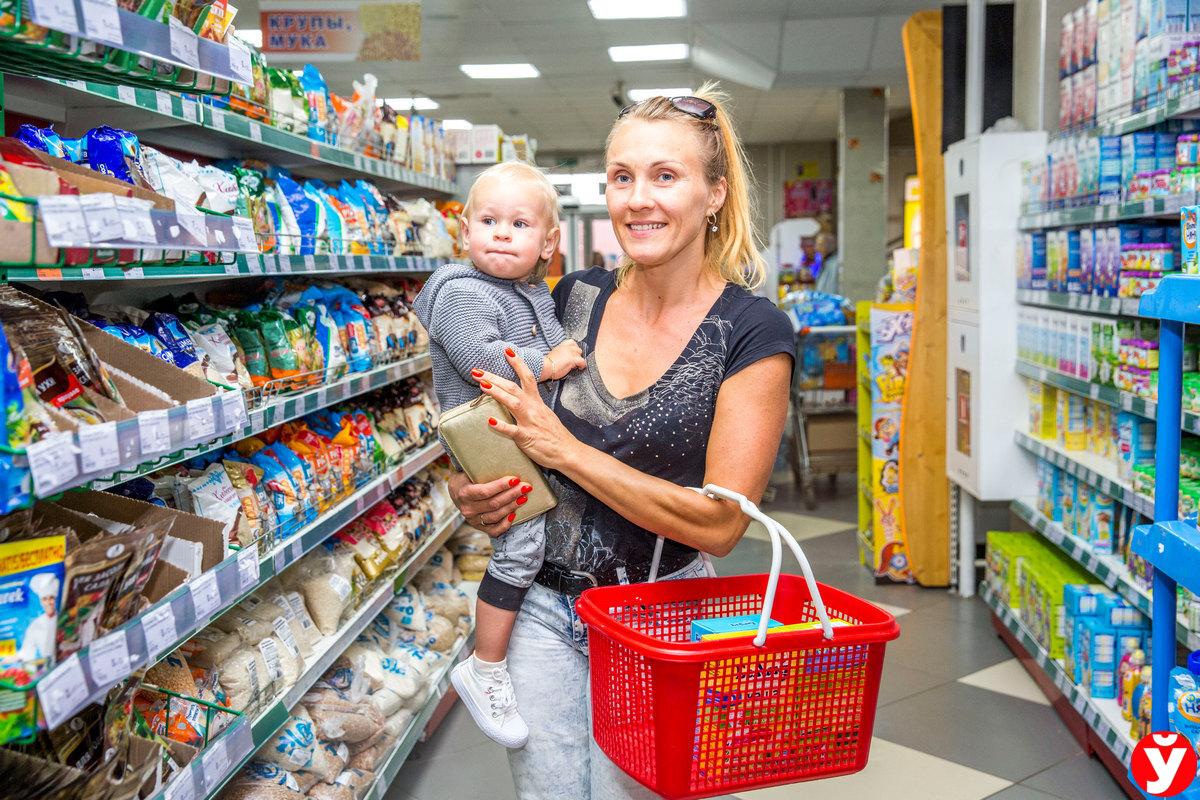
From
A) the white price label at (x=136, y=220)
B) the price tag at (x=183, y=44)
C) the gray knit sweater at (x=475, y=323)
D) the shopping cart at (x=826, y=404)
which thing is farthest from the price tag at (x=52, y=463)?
the shopping cart at (x=826, y=404)

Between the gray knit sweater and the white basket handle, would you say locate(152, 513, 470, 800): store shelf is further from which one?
the white basket handle

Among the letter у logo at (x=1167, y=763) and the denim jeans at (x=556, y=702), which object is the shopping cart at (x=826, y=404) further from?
the denim jeans at (x=556, y=702)

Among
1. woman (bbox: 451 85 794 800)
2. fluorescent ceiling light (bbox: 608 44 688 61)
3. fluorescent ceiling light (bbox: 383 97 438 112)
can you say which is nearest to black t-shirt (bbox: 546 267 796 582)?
woman (bbox: 451 85 794 800)

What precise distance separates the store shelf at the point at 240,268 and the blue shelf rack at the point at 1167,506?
1.80m

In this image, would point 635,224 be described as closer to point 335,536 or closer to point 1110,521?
point 335,536

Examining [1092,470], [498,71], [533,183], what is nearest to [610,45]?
[498,71]

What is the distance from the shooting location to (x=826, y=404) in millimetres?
6883

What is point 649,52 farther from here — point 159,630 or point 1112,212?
point 159,630

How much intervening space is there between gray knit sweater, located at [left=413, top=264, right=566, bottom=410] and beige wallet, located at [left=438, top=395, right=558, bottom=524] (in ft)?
1.00

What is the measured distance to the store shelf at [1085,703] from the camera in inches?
115

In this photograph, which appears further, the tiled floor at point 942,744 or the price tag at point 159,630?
the tiled floor at point 942,744

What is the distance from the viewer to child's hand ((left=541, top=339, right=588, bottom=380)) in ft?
5.88

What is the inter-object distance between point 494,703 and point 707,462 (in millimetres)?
596

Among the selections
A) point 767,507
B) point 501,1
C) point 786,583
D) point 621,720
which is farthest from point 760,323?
point 501,1
